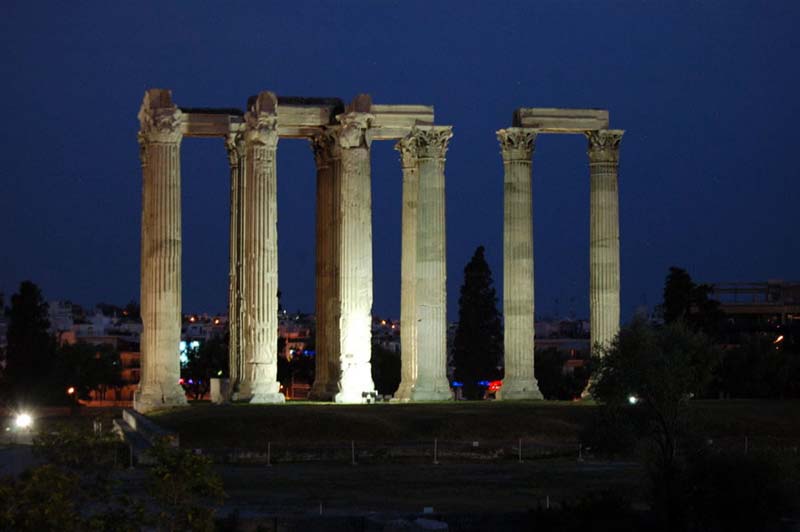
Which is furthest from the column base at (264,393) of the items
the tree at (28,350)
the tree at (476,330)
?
the tree at (476,330)

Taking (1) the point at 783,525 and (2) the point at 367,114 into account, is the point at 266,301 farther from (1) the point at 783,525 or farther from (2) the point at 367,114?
(1) the point at 783,525

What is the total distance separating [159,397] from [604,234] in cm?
2325

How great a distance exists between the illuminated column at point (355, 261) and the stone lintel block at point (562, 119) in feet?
31.7

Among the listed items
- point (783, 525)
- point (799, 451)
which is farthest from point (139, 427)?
point (783, 525)

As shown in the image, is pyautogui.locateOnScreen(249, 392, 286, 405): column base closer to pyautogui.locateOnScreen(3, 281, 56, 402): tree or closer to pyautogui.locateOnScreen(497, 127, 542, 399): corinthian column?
pyautogui.locateOnScreen(497, 127, 542, 399): corinthian column

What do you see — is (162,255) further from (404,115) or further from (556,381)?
(556,381)

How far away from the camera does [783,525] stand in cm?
4125

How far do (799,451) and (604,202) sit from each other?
2896cm

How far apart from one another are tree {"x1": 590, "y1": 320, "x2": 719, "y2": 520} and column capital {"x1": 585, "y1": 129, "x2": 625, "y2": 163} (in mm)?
31453

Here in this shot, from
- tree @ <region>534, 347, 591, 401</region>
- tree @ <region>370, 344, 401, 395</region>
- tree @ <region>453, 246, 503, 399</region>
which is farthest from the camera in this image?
tree @ <region>370, 344, 401, 395</region>

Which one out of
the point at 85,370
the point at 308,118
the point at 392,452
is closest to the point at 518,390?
the point at 308,118

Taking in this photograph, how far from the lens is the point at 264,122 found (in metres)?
76.1

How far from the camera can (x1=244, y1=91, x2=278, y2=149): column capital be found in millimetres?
76062

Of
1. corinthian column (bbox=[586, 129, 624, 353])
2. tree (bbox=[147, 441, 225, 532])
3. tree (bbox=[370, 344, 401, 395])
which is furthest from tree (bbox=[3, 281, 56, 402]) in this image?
tree (bbox=[147, 441, 225, 532])
